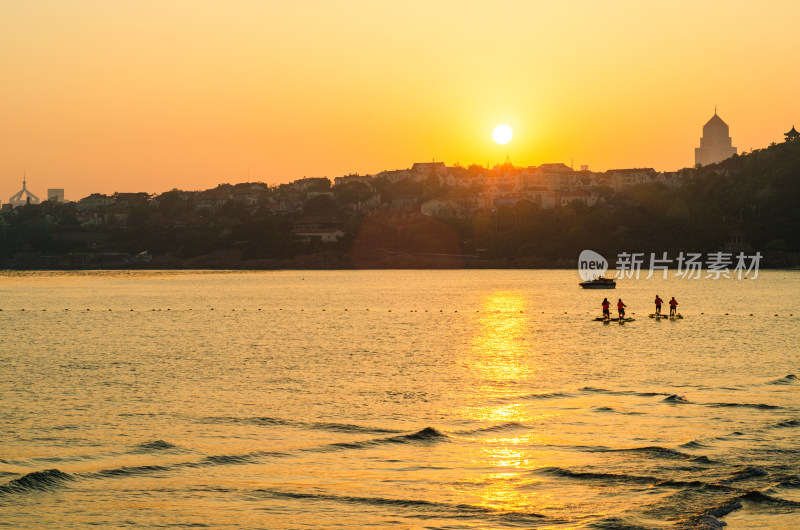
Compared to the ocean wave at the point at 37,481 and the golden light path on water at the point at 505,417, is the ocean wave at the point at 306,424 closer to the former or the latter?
the golden light path on water at the point at 505,417

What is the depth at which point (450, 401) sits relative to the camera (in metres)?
34.8

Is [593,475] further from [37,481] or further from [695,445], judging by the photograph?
[37,481]

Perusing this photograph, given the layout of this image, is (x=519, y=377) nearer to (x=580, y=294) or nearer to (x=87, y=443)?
(x=87, y=443)

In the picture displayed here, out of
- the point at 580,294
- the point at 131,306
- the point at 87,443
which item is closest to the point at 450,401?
the point at 87,443

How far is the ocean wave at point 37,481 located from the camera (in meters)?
22.5

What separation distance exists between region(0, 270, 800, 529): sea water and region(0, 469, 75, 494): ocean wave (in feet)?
0.23

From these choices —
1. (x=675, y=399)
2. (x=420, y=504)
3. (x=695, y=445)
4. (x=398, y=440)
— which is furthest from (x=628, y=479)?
(x=675, y=399)

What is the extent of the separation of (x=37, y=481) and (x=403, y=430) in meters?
10.9

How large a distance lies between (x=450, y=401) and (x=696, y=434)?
10282 mm

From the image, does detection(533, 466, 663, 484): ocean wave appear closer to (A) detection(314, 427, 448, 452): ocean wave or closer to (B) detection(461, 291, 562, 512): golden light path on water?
(B) detection(461, 291, 562, 512): golden light path on water

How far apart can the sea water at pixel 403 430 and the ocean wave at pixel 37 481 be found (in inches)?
2.8

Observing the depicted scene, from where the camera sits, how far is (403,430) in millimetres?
28766

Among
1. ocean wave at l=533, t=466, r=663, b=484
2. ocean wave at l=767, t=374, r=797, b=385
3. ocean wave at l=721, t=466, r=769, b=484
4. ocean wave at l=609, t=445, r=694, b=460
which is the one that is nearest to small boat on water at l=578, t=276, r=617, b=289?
ocean wave at l=767, t=374, r=797, b=385

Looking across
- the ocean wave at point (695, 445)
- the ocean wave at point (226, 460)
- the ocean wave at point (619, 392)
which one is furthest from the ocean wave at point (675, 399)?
the ocean wave at point (226, 460)
